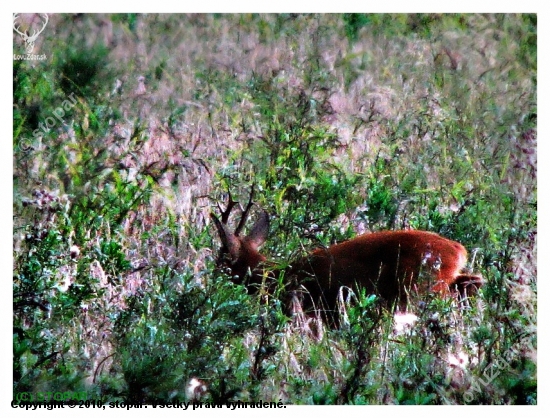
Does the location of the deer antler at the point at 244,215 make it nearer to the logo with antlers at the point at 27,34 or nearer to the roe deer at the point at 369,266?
the roe deer at the point at 369,266

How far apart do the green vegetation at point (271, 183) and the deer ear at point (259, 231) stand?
0.21 ft

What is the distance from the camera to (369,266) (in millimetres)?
11078

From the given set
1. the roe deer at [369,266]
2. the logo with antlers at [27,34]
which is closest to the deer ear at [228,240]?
the roe deer at [369,266]

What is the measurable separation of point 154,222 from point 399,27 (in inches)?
80.9

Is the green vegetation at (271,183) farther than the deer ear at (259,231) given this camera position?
No

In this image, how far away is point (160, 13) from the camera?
11117mm

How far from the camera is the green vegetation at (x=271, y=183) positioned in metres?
10.9

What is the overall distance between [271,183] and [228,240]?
47 cm

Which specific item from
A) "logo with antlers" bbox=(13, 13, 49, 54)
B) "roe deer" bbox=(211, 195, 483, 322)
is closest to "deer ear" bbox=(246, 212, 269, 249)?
"roe deer" bbox=(211, 195, 483, 322)

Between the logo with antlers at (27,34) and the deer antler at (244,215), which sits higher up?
the logo with antlers at (27,34)

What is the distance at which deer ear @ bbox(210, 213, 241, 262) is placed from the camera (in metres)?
11.1

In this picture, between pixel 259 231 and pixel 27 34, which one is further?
pixel 259 231

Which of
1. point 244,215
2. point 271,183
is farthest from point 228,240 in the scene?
point 271,183

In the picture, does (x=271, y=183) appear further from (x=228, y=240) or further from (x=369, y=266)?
(x=369, y=266)
